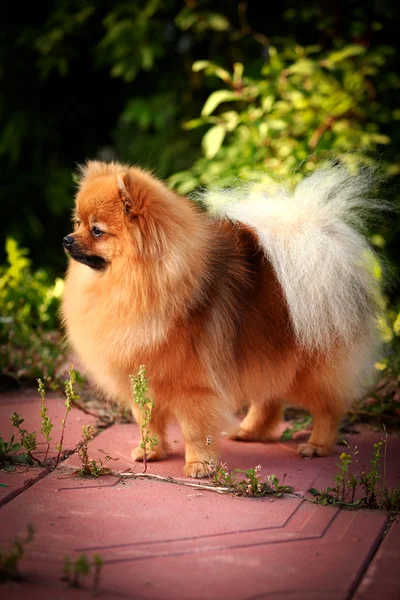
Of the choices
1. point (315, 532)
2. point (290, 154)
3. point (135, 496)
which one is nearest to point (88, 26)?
point (290, 154)

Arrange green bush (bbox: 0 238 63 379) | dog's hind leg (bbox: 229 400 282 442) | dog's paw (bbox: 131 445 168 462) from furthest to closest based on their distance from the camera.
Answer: green bush (bbox: 0 238 63 379) → dog's hind leg (bbox: 229 400 282 442) → dog's paw (bbox: 131 445 168 462)

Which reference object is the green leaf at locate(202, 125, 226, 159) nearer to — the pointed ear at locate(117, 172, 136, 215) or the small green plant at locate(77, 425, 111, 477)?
the pointed ear at locate(117, 172, 136, 215)

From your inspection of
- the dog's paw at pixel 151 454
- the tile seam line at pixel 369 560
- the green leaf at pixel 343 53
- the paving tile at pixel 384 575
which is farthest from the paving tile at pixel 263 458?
the green leaf at pixel 343 53

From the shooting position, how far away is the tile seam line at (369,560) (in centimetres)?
194

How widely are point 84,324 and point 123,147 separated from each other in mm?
3355

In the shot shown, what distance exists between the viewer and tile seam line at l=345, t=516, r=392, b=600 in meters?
1.94

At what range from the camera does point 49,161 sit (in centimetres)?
621

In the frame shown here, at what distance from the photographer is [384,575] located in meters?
2.04

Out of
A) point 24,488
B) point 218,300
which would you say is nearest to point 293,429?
point 218,300

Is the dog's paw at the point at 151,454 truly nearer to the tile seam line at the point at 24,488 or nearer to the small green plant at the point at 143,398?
the small green plant at the point at 143,398

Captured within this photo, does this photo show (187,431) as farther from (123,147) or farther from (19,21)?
(19,21)

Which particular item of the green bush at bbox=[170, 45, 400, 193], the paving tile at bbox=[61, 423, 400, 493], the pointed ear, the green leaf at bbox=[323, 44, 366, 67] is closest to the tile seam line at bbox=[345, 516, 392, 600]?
the paving tile at bbox=[61, 423, 400, 493]

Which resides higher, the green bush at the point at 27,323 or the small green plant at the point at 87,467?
the green bush at the point at 27,323

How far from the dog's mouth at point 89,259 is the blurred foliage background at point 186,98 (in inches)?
51.2
